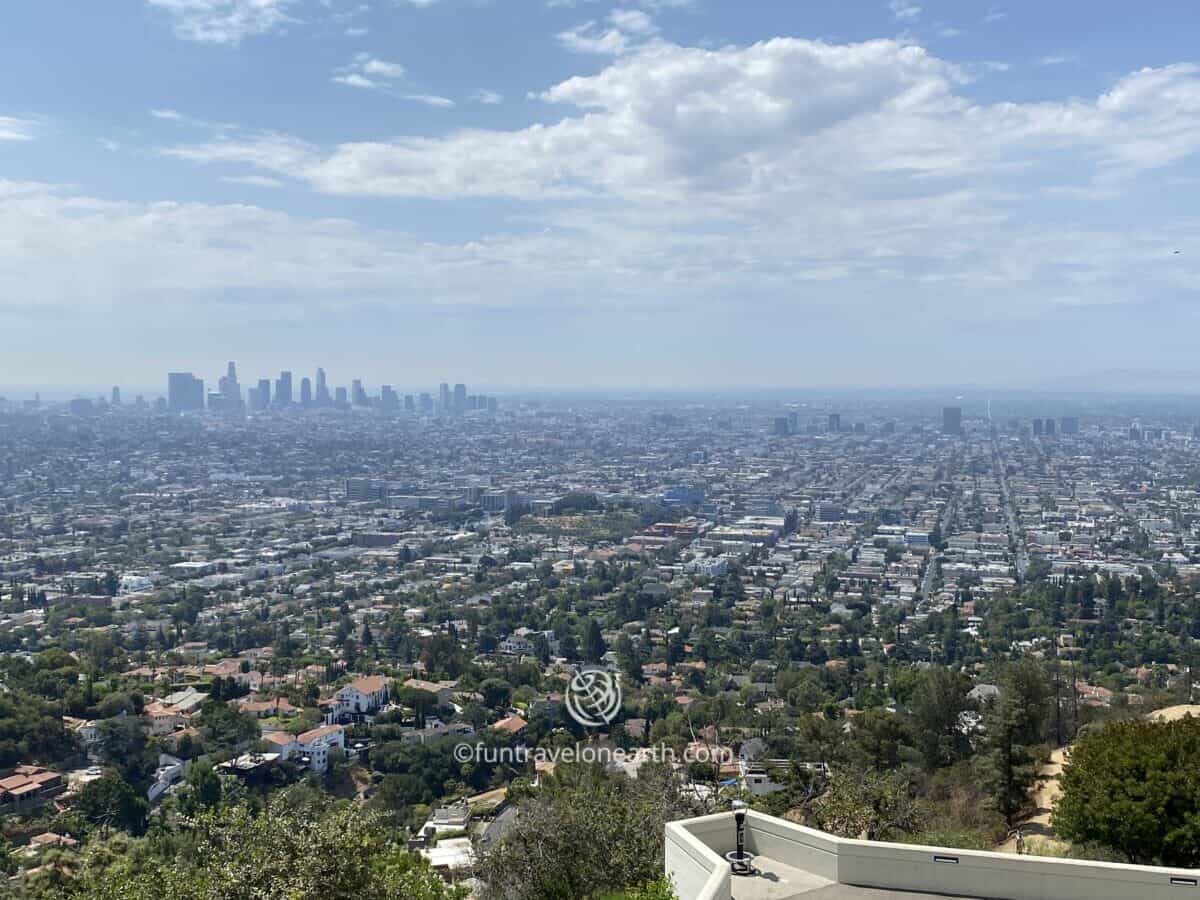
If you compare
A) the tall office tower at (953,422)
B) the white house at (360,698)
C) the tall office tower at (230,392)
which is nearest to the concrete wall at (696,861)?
the white house at (360,698)

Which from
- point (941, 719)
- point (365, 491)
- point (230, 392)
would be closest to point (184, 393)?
point (230, 392)

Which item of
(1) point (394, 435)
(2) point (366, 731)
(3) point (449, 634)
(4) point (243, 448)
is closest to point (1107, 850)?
(2) point (366, 731)

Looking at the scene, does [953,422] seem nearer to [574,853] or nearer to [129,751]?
[129,751]

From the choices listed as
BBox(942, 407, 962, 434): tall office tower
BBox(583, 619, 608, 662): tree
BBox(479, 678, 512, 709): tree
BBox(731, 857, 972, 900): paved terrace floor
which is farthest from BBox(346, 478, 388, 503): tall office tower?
BBox(731, 857, 972, 900): paved terrace floor

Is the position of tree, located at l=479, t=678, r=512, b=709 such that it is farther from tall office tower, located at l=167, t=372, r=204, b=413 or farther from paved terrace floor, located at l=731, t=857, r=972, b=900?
tall office tower, located at l=167, t=372, r=204, b=413

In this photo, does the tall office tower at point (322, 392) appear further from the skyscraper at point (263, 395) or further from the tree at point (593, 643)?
the tree at point (593, 643)

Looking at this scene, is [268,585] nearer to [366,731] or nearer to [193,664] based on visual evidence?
[193,664]
